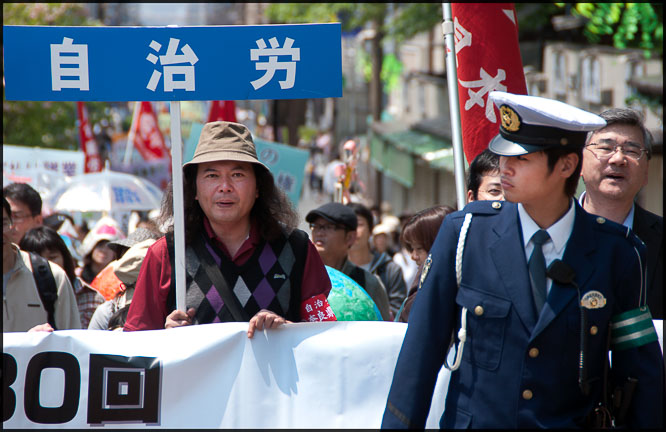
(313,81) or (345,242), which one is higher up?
(313,81)

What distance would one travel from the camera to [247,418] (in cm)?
349

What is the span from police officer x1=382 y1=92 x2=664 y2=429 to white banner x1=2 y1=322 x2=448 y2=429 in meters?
0.78

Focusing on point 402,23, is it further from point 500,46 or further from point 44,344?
point 44,344

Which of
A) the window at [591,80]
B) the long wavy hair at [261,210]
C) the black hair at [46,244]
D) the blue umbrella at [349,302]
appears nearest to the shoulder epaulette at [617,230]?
the long wavy hair at [261,210]

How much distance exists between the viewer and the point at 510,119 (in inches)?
110

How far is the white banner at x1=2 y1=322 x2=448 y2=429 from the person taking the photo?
11.5ft

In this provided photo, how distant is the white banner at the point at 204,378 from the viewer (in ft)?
11.5

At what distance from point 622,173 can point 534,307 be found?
1506mm

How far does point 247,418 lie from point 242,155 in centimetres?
110

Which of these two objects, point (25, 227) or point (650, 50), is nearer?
point (25, 227)

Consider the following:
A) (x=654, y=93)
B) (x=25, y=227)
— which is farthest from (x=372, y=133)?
(x=25, y=227)

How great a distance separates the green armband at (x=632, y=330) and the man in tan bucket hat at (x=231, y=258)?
1.32 metres

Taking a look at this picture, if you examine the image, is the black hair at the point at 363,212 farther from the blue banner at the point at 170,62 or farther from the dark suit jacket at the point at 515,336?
the dark suit jacket at the point at 515,336

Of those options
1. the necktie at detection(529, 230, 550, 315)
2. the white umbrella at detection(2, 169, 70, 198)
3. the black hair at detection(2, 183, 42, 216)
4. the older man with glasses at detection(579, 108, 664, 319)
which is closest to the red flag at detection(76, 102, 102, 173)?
the white umbrella at detection(2, 169, 70, 198)
